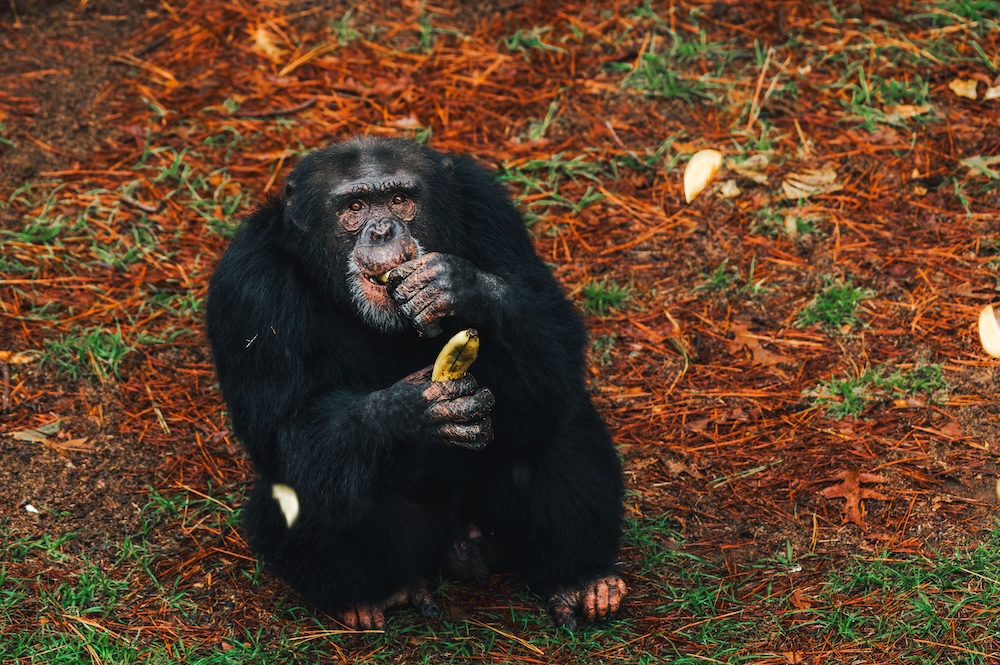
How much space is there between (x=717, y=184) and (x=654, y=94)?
919mm

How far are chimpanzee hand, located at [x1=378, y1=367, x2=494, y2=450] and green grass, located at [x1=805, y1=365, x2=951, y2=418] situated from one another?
7.84 feet

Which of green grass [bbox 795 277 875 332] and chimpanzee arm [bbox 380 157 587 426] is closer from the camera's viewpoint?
chimpanzee arm [bbox 380 157 587 426]

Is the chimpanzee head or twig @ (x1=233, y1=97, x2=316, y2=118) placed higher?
the chimpanzee head

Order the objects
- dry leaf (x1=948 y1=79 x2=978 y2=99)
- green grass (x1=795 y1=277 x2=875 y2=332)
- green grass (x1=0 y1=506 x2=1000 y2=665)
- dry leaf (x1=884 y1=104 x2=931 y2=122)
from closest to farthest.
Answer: green grass (x1=0 y1=506 x2=1000 y2=665) < green grass (x1=795 y1=277 x2=875 y2=332) < dry leaf (x1=884 y1=104 x2=931 y2=122) < dry leaf (x1=948 y1=79 x2=978 y2=99)

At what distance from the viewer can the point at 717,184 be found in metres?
7.79

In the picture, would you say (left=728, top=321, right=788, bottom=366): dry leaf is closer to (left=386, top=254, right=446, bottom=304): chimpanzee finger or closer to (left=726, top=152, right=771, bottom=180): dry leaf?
(left=726, top=152, right=771, bottom=180): dry leaf

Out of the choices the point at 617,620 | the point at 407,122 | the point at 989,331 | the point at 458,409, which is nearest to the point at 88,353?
the point at 407,122

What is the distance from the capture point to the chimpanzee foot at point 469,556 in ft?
18.1

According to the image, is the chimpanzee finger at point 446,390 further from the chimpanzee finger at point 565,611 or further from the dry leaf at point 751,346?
the dry leaf at point 751,346

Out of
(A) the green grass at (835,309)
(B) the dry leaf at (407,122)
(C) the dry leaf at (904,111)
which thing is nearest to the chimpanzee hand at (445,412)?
(A) the green grass at (835,309)

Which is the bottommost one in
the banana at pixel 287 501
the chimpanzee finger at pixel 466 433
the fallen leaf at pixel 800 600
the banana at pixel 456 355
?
the fallen leaf at pixel 800 600

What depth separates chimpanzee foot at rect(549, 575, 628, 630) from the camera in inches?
208

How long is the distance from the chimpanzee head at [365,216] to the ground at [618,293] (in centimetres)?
146

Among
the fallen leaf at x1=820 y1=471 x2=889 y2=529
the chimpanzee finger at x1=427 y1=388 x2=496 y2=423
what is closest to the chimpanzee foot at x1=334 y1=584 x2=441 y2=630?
the chimpanzee finger at x1=427 y1=388 x2=496 y2=423
